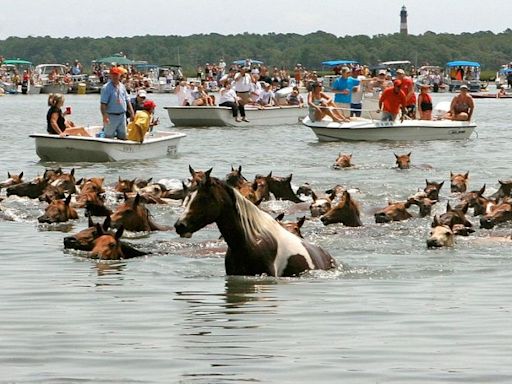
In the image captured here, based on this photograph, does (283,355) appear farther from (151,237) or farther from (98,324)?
(151,237)

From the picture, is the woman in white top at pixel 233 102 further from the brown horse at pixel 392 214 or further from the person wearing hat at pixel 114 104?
the brown horse at pixel 392 214

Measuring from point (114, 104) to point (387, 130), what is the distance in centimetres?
914

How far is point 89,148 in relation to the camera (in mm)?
25641

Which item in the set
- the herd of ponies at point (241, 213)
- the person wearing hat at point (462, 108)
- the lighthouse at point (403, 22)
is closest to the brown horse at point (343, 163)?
the herd of ponies at point (241, 213)

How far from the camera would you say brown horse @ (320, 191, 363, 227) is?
16.5 metres

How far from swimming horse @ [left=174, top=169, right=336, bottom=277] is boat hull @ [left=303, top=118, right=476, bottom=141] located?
65.4 feet

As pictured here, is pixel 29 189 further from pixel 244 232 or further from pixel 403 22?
pixel 403 22

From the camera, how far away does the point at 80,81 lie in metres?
85.2

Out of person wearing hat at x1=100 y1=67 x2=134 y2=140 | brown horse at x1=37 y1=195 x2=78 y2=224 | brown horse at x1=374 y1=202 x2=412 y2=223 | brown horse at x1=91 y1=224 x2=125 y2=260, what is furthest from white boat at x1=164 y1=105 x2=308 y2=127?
brown horse at x1=91 y1=224 x2=125 y2=260

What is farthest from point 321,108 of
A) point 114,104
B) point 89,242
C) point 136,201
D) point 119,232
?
point 119,232

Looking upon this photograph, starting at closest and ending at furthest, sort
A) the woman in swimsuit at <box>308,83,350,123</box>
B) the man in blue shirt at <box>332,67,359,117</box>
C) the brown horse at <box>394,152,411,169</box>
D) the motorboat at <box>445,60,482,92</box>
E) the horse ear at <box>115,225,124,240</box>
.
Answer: the horse ear at <box>115,225,124,240</box>, the brown horse at <box>394,152,411,169</box>, the woman in swimsuit at <box>308,83,350,123</box>, the man in blue shirt at <box>332,67,359,117</box>, the motorboat at <box>445,60,482,92</box>

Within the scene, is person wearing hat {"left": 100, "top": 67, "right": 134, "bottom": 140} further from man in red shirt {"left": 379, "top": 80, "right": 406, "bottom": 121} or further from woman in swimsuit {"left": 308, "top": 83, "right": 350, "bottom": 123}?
woman in swimsuit {"left": 308, "top": 83, "right": 350, "bottom": 123}

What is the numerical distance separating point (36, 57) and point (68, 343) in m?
185

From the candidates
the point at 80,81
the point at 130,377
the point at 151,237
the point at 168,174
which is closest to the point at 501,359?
the point at 130,377
